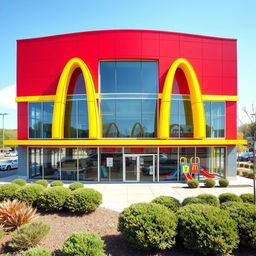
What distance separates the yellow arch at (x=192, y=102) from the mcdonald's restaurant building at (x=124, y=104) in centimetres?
8

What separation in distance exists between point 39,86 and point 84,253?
15.6 metres

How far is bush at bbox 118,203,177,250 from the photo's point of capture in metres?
4.91

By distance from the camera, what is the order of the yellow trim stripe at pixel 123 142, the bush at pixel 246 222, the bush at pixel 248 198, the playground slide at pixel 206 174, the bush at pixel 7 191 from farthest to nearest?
the playground slide at pixel 206 174 < the yellow trim stripe at pixel 123 142 < the bush at pixel 7 191 < the bush at pixel 248 198 < the bush at pixel 246 222

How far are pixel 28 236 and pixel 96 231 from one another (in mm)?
2179

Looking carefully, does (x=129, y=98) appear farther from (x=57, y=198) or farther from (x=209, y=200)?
(x=209, y=200)

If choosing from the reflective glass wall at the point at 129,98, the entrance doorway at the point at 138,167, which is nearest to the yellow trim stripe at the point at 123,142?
the reflective glass wall at the point at 129,98

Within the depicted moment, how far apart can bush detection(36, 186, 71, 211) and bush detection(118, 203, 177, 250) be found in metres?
3.60

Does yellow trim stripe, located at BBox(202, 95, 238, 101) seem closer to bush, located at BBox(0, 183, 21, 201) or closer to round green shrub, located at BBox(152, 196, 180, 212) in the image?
round green shrub, located at BBox(152, 196, 180, 212)

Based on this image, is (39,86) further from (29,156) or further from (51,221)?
(51,221)

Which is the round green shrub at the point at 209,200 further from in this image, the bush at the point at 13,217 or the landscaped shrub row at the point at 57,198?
the bush at the point at 13,217

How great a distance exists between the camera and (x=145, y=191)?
516 inches

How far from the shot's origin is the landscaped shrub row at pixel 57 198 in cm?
764

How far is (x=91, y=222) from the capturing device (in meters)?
7.19

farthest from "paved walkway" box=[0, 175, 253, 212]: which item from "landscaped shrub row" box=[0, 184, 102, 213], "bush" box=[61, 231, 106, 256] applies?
"bush" box=[61, 231, 106, 256]
